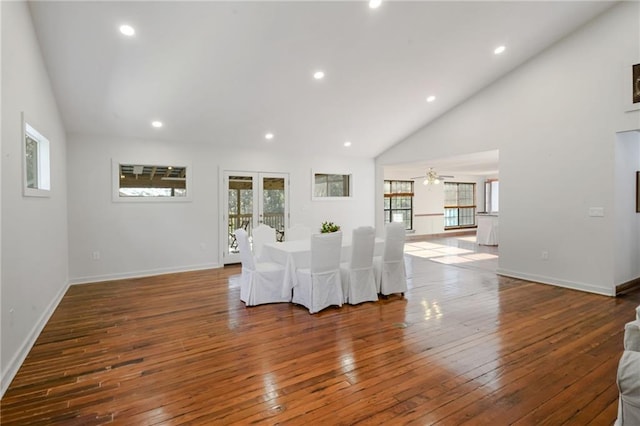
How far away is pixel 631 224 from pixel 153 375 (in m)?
6.62

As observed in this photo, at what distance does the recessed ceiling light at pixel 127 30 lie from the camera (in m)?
3.40

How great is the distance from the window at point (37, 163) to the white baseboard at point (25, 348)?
1.36m

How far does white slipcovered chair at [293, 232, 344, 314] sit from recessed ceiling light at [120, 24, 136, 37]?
2986mm

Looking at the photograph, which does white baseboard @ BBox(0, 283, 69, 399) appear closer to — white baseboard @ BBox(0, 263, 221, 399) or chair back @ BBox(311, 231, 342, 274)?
white baseboard @ BBox(0, 263, 221, 399)

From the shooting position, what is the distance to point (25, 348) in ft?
9.59

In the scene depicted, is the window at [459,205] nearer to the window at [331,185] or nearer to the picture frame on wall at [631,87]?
the window at [331,185]

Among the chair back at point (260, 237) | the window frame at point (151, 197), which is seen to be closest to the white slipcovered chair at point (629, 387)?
the chair back at point (260, 237)

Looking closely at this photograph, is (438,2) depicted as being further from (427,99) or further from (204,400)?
(204,400)

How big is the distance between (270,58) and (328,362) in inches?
147

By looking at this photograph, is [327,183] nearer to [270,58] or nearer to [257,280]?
[270,58]

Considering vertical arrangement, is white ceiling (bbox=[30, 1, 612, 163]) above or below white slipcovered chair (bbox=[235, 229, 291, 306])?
above

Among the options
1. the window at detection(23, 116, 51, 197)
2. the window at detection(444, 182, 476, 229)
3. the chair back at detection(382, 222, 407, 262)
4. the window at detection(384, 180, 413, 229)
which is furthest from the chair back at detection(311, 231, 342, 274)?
the window at detection(444, 182, 476, 229)

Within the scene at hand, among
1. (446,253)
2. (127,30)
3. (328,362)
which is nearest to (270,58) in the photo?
(127,30)

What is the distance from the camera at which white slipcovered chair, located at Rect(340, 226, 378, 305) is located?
4.24 m
